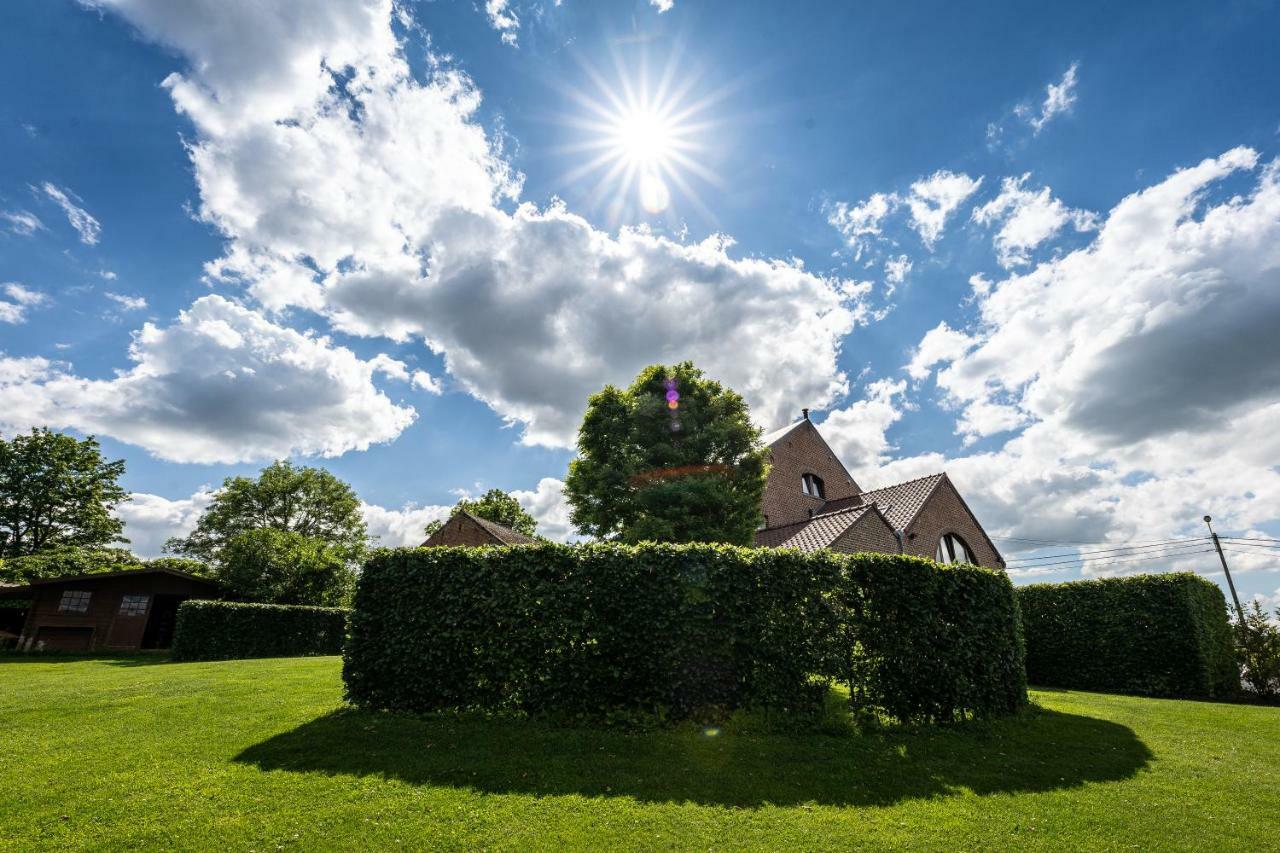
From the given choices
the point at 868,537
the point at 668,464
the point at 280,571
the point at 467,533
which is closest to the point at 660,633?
the point at 668,464

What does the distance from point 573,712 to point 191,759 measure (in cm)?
467

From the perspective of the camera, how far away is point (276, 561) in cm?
2998

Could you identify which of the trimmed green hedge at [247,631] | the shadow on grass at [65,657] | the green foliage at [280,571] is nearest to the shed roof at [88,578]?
the green foliage at [280,571]

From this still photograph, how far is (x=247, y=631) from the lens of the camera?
22.6 meters

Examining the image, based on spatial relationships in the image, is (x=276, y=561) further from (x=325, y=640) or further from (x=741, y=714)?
(x=741, y=714)

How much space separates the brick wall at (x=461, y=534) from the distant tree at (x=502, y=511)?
28737 millimetres

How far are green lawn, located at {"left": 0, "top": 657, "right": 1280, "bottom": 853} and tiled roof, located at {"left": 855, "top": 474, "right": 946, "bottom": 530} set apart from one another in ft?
49.0

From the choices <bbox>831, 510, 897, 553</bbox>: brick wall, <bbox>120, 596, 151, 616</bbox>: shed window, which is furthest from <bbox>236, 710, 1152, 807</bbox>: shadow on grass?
<bbox>120, 596, 151, 616</bbox>: shed window

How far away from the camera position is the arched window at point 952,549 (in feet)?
82.8

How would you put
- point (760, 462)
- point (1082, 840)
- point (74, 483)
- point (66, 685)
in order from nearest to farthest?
point (1082, 840), point (66, 685), point (760, 462), point (74, 483)

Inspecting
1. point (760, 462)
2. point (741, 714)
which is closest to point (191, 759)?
point (741, 714)

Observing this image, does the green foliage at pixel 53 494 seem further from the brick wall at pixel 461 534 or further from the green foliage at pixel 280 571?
the brick wall at pixel 461 534

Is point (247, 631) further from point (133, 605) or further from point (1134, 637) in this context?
point (1134, 637)

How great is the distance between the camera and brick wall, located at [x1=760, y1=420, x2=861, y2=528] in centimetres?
2777
